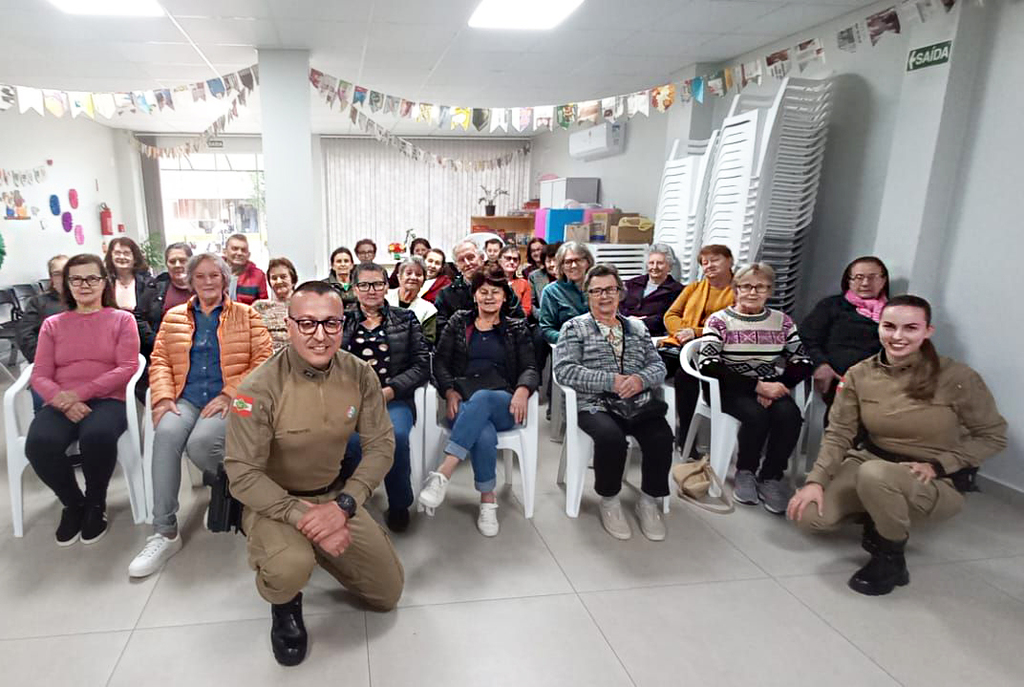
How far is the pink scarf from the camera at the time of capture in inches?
121

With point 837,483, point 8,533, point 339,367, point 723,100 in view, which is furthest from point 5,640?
point 723,100

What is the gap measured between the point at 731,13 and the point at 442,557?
349cm

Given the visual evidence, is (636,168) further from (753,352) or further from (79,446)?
(79,446)

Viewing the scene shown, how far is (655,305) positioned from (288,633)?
111 inches

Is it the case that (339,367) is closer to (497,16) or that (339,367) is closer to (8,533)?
(8,533)

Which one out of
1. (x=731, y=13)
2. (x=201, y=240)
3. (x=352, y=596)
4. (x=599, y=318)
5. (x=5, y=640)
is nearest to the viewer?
(x=5, y=640)

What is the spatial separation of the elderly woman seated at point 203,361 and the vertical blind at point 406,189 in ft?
23.4

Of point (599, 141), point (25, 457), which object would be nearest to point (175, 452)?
point (25, 457)

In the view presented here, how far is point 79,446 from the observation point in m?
2.36

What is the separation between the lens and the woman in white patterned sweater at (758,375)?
2.79 m

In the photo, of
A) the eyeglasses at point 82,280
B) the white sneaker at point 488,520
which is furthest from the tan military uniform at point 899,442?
the eyeglasses at point 82,280

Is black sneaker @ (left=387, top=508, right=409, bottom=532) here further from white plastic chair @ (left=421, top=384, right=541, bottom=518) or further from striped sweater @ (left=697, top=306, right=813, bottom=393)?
striped sweater @ (left=697, top=306, right=813, bottom=393)

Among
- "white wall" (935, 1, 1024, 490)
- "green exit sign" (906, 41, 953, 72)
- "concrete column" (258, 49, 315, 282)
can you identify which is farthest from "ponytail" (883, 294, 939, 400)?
"concrete column" (258, 49, 315, 282)

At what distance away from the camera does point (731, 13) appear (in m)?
3.56
